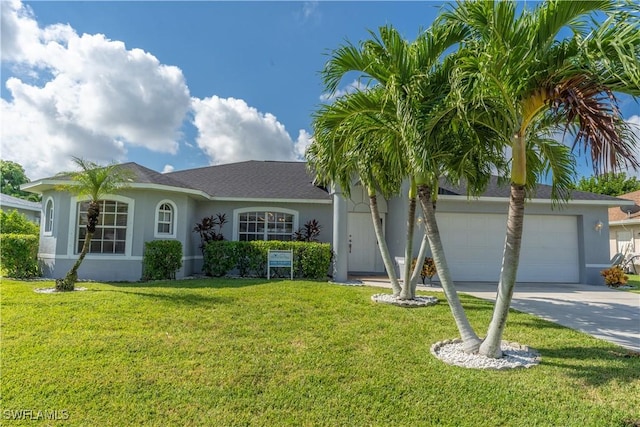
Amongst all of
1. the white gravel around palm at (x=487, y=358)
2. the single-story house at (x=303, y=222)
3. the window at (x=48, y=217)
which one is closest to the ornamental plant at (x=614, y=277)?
the single-story house at (x=303, y=222)

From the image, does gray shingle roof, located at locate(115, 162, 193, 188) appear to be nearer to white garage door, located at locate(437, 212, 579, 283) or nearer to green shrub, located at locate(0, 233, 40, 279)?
green shrub, located at locate(0, 233, 40, 279)

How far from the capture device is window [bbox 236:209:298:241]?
1411 cm

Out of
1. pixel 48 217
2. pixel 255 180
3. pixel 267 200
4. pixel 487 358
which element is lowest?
pixel 487 358

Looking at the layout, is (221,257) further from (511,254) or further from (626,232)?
(626,232)

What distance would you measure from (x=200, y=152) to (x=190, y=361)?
851 inches

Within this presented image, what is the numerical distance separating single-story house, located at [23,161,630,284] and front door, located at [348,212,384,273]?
4 centimetres

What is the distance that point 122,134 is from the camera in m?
18.8

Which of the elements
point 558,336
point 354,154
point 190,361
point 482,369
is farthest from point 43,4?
point 558,336

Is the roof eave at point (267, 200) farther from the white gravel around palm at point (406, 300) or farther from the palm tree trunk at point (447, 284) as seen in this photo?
the palm tree trunk at point (447, 284)

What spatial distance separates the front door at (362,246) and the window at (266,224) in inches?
103

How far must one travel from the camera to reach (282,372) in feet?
14.9

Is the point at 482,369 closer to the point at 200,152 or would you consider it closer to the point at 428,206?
the point at 428,206

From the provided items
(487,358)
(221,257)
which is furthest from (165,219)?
(487,358)

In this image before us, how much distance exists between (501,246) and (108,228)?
13.9 metres
